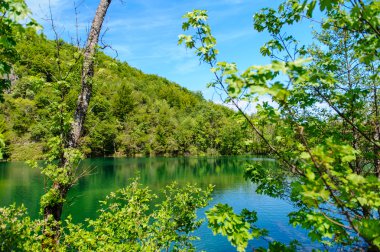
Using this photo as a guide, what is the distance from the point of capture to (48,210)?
7.45 meters

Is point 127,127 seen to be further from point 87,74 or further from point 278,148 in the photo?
point 278,148

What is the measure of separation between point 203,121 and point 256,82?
104 meters

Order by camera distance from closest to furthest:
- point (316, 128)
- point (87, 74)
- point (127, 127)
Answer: point (316, 128) < point (87, 74) < point (127, 127)

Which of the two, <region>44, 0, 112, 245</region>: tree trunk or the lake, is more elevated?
<region>44, 0, 112, 245</region>: tree trunk

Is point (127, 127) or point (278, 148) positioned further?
point (127, 127)

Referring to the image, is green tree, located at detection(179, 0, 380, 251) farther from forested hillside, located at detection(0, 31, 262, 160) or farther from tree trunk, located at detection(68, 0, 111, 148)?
forested hillside, located at detection(0, 31, 262, 160)

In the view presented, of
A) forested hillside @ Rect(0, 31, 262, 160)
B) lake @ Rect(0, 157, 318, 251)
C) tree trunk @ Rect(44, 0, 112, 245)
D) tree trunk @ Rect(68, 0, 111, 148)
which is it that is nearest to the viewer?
tree trunk @ Rect(44, 0, 112, 245)

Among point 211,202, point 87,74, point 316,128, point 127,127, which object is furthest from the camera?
point 127,127

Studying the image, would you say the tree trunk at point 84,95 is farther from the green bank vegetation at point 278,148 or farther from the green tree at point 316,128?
the green tree at point 316,128

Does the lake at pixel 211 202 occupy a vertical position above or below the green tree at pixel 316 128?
below

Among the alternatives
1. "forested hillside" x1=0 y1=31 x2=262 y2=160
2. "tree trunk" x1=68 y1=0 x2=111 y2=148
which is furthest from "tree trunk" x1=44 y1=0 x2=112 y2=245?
"forested hillside" x1=0 y1=31 x2=262 y2=160

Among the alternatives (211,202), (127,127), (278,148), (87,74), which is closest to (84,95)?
(87,74)

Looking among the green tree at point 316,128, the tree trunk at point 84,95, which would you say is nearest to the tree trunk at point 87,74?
the tree trunk at point 84,95

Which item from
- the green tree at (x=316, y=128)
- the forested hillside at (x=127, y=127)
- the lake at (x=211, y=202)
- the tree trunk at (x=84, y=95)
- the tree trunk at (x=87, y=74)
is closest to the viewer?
the green tree at (x=316, y=128)
